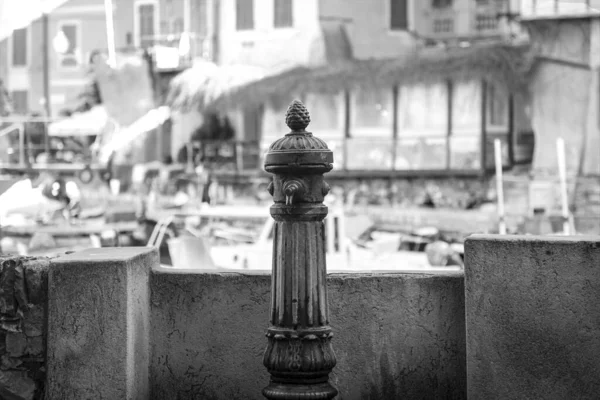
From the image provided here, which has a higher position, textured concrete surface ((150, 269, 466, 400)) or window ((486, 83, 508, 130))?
window ((486, 83, 508, 130))

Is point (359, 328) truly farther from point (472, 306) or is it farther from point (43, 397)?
point (43, 397)

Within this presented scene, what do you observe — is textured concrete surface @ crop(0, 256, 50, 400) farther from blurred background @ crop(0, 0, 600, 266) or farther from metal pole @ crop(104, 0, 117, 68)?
metal pole @ crop(104, 0, 117, 68)

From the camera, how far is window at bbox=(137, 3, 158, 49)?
44.4 metres

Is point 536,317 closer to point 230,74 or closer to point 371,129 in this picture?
point 371,129

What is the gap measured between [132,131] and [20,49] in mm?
13633

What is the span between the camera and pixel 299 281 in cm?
542

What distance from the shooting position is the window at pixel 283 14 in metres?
37.9

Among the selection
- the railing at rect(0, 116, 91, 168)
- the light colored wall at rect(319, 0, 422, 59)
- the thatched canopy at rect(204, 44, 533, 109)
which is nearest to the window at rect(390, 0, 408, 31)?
the light colored wall at rect(319, 0, 422, 59)

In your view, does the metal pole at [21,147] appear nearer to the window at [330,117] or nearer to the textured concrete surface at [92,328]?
the window at [330,117]

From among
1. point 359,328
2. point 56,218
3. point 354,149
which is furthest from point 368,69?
point 359,328

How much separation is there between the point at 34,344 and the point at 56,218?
2132cm

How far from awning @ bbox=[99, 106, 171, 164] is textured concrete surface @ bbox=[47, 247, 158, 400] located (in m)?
34.5

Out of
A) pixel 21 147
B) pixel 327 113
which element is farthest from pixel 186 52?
pixel 21 147

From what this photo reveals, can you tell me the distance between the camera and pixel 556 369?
577cm
